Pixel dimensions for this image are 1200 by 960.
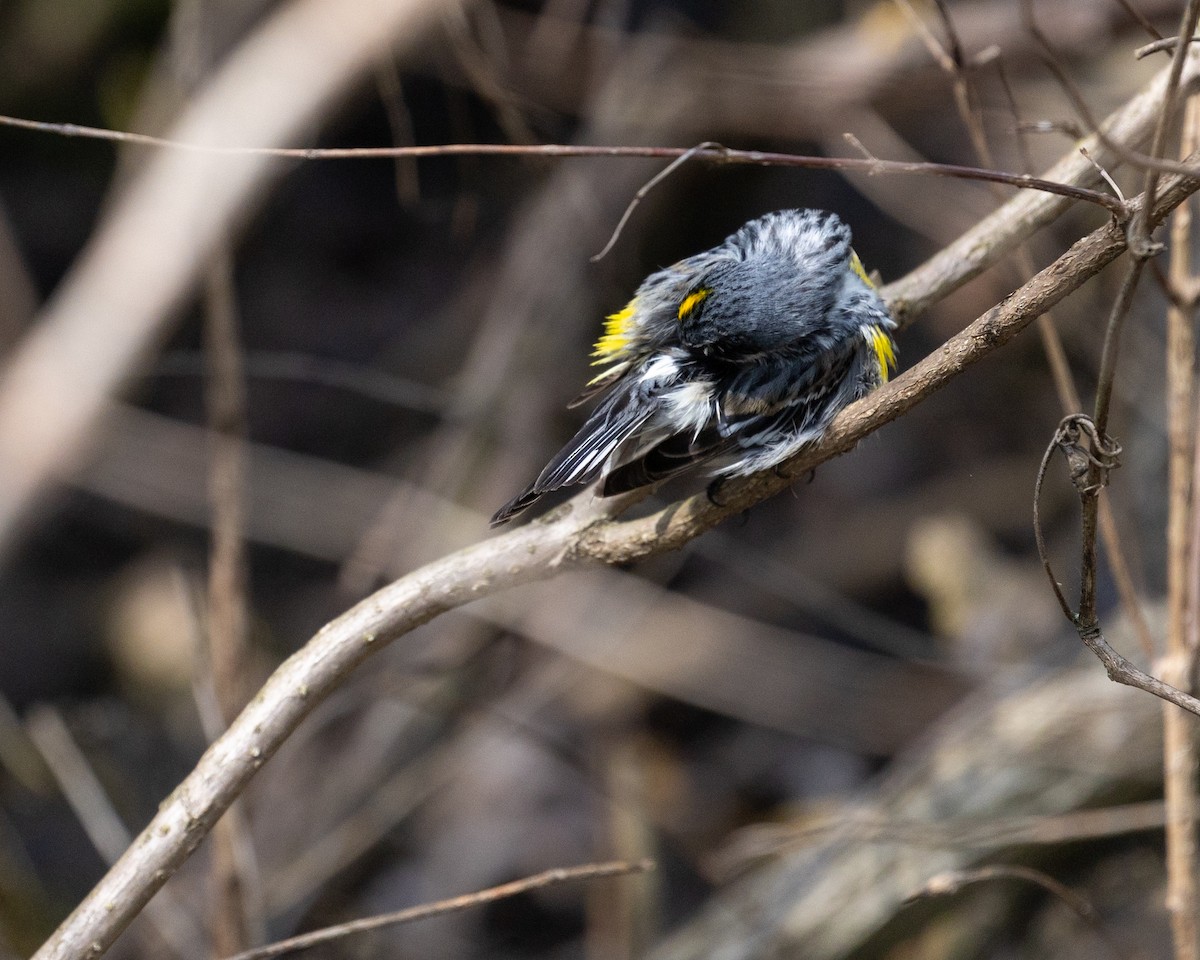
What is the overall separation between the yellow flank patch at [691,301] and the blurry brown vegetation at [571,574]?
1.18 m

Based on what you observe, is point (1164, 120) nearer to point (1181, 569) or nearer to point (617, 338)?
point (1181, 569)

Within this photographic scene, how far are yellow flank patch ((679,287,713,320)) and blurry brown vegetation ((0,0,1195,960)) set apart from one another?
3.88 feet

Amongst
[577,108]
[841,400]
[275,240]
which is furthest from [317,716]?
[841,400]

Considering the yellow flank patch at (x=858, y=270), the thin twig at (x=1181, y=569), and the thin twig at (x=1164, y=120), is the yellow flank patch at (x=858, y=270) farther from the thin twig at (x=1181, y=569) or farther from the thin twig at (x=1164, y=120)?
the thin twig at (x=1164, y=120)

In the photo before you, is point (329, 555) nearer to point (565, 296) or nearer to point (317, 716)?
point (317, 716)

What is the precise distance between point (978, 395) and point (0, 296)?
4453 millimetres

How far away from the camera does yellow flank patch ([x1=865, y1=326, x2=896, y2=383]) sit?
7.07ft

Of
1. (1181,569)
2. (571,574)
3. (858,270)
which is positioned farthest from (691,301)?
(571,574)

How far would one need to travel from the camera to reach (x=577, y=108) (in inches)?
194

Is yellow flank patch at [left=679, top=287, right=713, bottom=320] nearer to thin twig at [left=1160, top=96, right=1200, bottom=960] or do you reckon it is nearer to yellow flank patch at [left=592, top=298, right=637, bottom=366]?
yellow flank patch at [left=592, top=298, right=637, bottom=366]

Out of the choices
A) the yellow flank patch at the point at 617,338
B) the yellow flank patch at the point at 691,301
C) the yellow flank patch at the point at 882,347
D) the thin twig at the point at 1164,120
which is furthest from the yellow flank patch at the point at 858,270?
the thin twig at the point at 1164,120

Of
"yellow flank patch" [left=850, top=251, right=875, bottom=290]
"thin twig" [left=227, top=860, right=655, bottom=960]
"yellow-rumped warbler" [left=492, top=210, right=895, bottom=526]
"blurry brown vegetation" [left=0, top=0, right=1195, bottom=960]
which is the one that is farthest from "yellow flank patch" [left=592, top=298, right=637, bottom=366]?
"thin twig" [left=227, top=860, right=655, bottom=960]

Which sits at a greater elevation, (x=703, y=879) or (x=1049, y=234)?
(x=1049, y=234)

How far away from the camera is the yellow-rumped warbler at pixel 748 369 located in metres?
2.08
